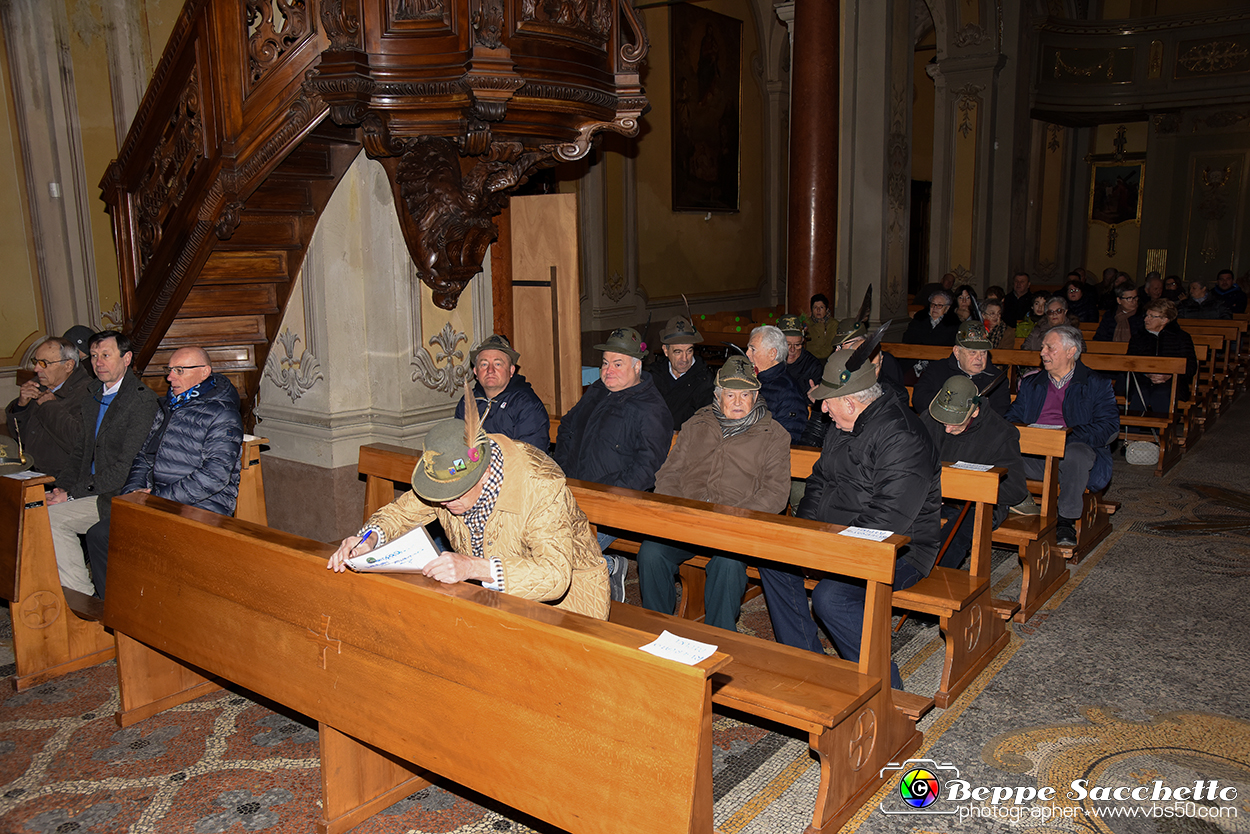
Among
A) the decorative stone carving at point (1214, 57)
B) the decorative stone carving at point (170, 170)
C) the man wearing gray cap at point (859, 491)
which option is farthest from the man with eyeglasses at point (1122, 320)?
the decorative stone carving at point (1214, 57)

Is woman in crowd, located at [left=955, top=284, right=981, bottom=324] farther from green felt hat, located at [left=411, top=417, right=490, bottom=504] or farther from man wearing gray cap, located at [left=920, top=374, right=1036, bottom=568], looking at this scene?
green felt hat, located at [left=411, top=417, right=490, bottom=504]

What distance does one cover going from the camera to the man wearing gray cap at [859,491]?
3762mm

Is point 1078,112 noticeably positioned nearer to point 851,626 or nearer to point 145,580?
point 851,626

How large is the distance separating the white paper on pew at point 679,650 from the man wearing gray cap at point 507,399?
2.47 meters

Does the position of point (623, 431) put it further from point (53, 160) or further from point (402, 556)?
point (53, 160)

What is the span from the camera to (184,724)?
400 centimetres

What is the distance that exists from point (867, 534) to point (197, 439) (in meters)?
3.38

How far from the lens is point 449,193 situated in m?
4.70

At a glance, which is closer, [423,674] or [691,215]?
[423,674]

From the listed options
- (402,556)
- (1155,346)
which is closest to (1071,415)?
(1155,346)

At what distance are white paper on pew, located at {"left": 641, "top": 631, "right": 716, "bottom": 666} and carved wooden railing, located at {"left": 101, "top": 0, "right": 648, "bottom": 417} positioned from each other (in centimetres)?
281

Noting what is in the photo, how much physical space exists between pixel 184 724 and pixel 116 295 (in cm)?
680

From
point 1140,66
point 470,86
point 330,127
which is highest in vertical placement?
point 1140,66

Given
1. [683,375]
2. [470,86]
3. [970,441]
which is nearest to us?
[470,86]
